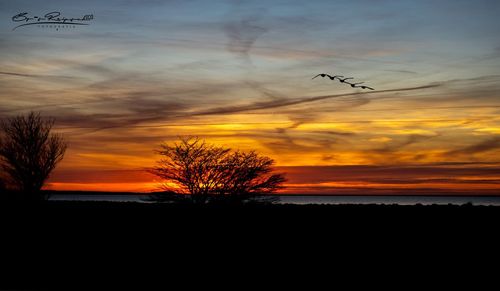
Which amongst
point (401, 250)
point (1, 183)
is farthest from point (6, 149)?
point (401, 250)

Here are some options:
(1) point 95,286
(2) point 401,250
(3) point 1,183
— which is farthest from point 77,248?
(3) point 1,183

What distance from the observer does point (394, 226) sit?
2283cm

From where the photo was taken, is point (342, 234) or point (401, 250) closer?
point (401, 250)

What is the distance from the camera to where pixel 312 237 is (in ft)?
68.7

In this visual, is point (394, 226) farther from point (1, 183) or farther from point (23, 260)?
point (1, 183)

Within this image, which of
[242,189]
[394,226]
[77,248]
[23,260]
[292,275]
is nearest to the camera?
[292,275]

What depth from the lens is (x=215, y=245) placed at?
19.9 m

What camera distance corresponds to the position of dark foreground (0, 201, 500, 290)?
16.4 metres

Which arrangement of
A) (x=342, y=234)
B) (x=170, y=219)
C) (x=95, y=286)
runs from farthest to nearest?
1. (x=170, y=219)
2. (x=342, y=234)
3. (x=95, y=286)

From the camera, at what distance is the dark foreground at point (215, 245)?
53.8ft

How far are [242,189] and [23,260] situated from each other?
690 inches

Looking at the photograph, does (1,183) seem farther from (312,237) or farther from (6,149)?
(312,237)

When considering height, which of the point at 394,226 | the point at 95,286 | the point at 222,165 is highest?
the point at 222,165

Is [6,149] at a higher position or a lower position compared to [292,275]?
higher
